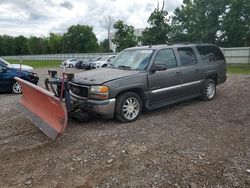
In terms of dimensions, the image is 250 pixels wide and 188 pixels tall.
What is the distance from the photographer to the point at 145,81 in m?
6.62

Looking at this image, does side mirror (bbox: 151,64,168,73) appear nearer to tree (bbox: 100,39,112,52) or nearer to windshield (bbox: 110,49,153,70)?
windshield (bbox: 110,49,153,70)

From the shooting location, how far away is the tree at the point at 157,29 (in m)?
35.8

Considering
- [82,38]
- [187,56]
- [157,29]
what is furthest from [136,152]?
[82,38]

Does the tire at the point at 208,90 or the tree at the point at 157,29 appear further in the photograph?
the tree at the point at 157,29

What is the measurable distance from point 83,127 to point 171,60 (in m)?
2.97

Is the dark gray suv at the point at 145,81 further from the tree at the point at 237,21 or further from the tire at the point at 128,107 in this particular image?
the tree at the point at 237,21

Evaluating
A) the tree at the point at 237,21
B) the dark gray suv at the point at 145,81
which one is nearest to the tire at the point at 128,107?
the dark gray suv at the point at 145,81

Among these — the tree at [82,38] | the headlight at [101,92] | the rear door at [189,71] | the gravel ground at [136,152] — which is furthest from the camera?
the tree at [82,38]

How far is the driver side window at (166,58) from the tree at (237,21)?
81.5ft

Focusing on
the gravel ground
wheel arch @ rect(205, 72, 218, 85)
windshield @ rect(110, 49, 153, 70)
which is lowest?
Answer: the gravel ground

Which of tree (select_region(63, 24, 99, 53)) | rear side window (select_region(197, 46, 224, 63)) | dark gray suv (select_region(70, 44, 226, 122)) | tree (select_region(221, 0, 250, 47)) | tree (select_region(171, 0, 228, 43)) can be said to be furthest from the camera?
tree (select_region(63, 24, 99, 53))

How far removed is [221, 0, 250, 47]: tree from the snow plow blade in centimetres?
2720

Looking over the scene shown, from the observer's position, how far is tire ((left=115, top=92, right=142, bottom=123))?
245 inches

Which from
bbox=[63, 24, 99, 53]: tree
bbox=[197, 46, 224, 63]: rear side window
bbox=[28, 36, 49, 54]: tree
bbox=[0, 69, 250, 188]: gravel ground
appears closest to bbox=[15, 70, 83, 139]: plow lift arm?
bbox=[0, 69, 250, 188]: gravel ground
